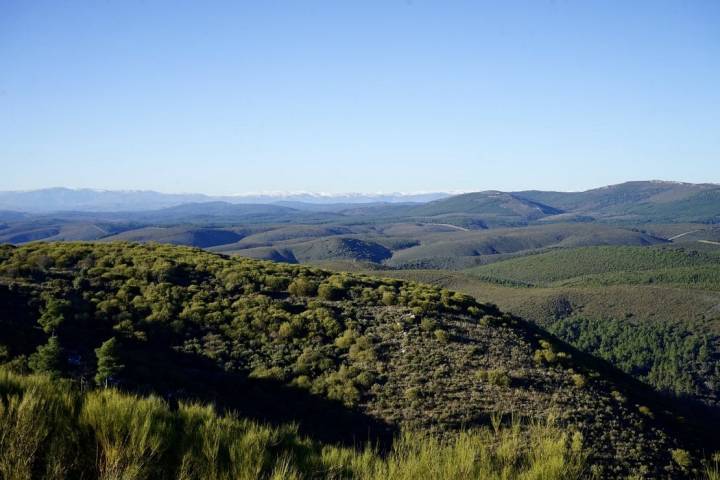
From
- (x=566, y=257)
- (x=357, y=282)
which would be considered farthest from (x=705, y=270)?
(x=357, y=282)

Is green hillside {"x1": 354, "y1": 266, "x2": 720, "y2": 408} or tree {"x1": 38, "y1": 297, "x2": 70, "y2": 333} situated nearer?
tree {"x1": 38, "y1": 297, "x2": 70, "y2": 333}

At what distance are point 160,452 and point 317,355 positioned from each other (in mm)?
16443

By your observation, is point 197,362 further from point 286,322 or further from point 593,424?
point 593,424

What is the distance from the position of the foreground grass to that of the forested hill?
22.4ft

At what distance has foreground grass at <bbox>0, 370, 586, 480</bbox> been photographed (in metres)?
3.98

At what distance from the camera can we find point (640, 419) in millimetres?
17703

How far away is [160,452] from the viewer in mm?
4363

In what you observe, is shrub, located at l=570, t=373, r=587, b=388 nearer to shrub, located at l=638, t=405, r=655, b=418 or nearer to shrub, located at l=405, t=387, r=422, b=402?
shrub, located at l=638, t=405, r=655, b=418

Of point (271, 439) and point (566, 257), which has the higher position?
point (271, 439)

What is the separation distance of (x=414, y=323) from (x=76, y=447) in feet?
68.5

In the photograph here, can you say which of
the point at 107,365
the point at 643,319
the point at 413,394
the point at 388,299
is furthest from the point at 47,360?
the point at 643,319

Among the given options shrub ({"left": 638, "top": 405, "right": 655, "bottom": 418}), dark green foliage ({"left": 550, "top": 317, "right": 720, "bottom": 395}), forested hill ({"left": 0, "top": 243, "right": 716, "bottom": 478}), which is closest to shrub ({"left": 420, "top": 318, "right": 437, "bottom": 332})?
forested hill ({"left": 0, "top": 243, "right": 716, "bottom": 478})

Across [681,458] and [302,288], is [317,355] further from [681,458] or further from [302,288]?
[681,458]

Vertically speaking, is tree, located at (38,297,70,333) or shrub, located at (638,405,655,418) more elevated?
tree, located at (38,297,70,333)
